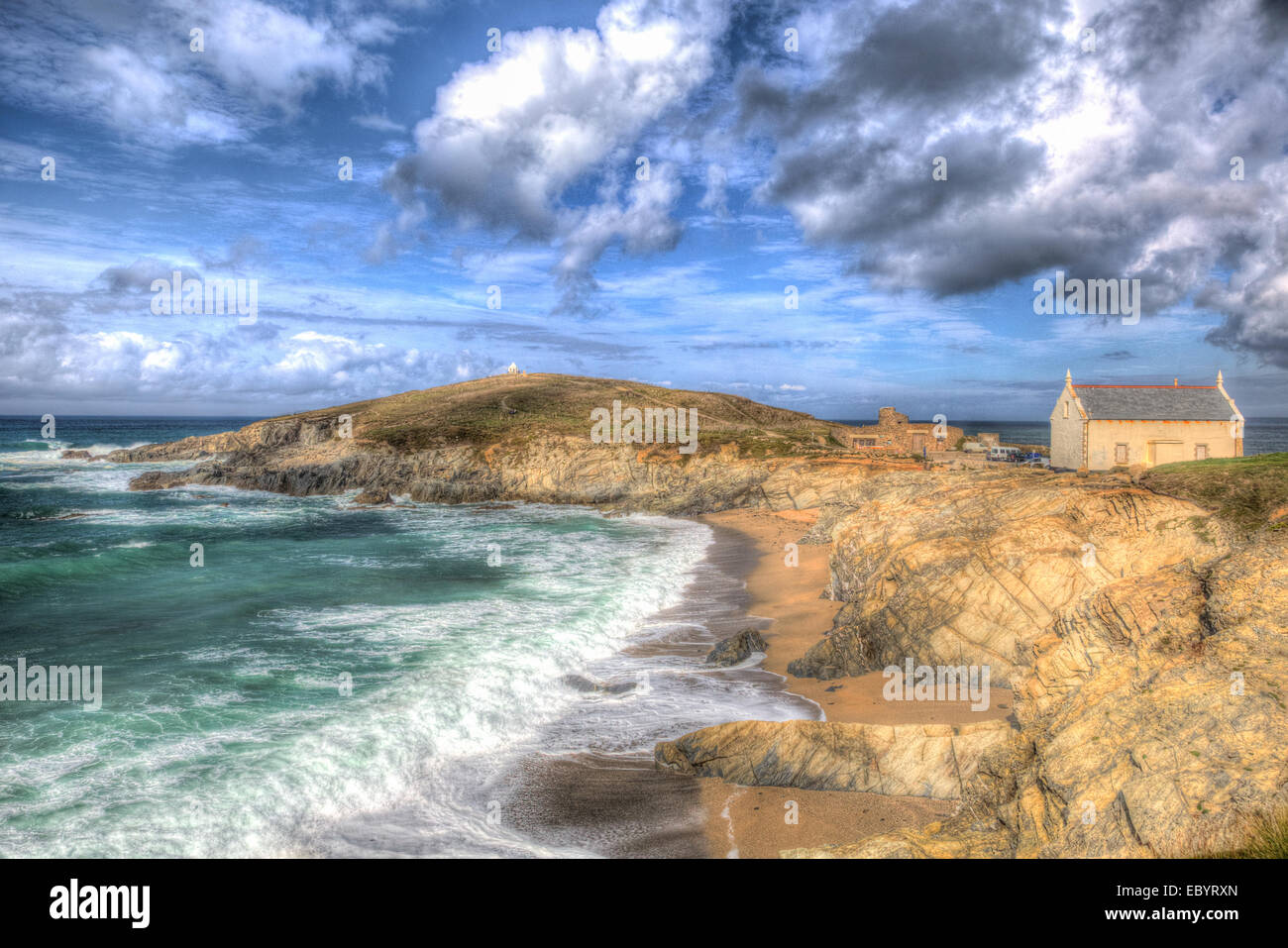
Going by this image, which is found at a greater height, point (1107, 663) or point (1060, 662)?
point (1107, 663)

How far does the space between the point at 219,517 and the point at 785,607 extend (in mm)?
38785

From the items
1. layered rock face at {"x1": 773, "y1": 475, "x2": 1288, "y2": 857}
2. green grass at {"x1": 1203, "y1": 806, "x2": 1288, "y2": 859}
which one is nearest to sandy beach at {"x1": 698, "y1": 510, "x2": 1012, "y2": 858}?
layered rock face at {"x1": 773, "y1": 475, "x2": 1288, "y2": 857}

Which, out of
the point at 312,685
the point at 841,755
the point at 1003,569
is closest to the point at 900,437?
the point at 1003,569

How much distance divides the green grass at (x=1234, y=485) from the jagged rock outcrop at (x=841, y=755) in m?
7.02

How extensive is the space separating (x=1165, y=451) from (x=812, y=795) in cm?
3525

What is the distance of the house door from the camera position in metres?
34.7

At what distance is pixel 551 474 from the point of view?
5519 cm

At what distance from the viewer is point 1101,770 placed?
662 cm

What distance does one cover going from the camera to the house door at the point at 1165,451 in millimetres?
34688

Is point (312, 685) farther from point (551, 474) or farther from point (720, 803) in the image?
point (551, 474)

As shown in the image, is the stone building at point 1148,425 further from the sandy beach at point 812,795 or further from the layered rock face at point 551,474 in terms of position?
the sandy beach at point 812,795

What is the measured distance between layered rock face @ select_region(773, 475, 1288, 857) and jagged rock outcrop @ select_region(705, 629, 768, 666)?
184 cm

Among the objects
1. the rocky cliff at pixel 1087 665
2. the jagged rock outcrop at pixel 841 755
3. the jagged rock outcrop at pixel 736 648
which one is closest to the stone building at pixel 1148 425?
the rocky cliff at pixel 1087 665
